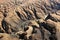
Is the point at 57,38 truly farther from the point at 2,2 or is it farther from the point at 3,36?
the point at 2,2

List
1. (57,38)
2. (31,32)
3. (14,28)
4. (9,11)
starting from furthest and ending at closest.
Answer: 1. (9,11)
2. (14,28)
3. (31,32)
4. (57,38)

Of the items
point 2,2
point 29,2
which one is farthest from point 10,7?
point 29,2

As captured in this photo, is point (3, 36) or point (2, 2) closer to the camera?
point (3, 36)

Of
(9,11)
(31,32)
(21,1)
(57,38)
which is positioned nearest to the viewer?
(57,38)

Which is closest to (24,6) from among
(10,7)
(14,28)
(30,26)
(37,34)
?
(10,7)

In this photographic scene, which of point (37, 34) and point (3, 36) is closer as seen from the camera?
point (37, 34)

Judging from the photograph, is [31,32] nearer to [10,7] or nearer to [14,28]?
[14,28]
